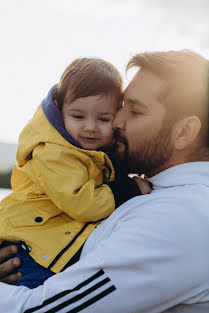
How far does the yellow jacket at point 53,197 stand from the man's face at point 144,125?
0.18m

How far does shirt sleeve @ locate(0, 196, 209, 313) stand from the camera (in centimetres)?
125

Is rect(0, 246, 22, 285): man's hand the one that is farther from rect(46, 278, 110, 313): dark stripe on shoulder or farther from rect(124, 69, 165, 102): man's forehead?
rect(124, 69, 165, 102): man's forehead

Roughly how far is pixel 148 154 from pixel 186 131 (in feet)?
0.84

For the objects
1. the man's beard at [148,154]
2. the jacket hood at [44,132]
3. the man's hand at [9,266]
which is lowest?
the man's hand at [9,266]

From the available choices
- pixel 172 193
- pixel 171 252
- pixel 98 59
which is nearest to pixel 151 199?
pixel 172 193

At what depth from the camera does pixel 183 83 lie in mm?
1871

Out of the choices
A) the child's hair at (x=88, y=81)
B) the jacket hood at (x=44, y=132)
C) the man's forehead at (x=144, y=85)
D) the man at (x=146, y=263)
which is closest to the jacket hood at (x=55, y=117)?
the jacket hood at (x=44, y=132)

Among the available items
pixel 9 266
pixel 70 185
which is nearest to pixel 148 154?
pixel 70 185

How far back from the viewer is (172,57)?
1939 millimetres

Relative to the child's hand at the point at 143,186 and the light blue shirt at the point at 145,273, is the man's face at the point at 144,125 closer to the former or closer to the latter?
the child's hand at the point at 143,186

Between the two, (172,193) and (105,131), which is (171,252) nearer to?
(172,193)

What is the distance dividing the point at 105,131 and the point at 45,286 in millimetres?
1021

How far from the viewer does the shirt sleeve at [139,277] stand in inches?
49.1

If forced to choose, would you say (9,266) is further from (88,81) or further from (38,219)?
(88,81)
